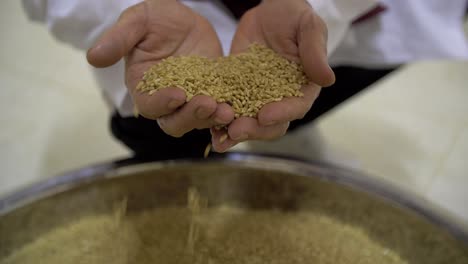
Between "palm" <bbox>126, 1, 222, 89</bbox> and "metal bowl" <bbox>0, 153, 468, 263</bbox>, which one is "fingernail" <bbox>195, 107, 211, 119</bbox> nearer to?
"palm" <bbox>126, 1, 222, 89</bbox>

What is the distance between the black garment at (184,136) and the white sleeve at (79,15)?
0.57 ft

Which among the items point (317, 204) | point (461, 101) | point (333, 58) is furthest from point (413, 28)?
point (461, 101)

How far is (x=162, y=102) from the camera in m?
0.48

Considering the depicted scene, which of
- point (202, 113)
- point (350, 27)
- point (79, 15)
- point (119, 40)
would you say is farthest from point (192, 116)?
point (350, 27)

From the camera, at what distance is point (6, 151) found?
1156mm

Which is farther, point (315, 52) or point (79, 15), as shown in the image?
point (79, 15)

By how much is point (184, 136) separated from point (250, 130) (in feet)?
1.21

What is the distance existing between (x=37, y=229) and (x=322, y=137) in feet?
2.35

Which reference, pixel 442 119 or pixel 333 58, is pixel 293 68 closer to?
pixel 333 58

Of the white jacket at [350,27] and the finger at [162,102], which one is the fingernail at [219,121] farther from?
the white jacket at [350,27]

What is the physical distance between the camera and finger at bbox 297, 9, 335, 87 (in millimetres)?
506

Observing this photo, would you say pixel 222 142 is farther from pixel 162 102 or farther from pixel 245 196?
pixel 245 196

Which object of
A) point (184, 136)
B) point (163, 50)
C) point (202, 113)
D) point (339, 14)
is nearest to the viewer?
point (202, 113)

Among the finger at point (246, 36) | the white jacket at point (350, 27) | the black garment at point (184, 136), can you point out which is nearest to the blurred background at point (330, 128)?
the black garment at point (184, 136)
